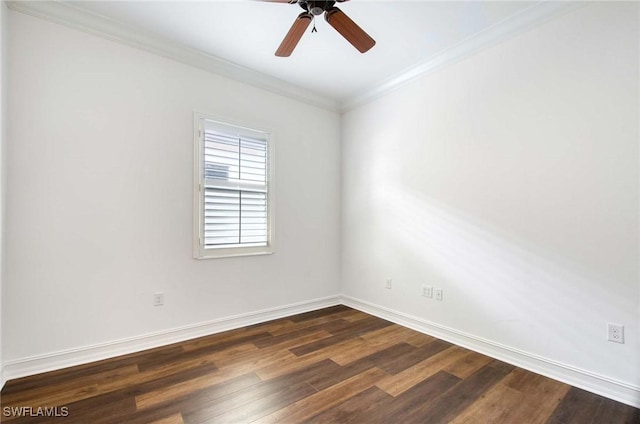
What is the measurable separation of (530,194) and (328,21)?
6.51 ft

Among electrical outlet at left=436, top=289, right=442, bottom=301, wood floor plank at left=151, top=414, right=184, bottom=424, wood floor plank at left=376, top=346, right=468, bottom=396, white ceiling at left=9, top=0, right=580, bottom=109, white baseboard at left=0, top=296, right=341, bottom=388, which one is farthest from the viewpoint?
electrical outlet at left=436, top=289, right=442, bottom=301

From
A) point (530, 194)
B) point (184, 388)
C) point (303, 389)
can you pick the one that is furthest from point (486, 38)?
point (184, 388)

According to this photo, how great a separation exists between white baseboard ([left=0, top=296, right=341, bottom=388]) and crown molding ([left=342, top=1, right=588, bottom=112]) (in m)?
2.91

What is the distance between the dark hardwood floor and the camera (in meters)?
1.71

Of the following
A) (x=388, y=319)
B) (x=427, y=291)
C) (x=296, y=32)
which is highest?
(x=296, y=32)

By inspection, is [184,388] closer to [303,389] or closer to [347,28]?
[303,389]

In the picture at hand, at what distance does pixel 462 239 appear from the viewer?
272 centimetres

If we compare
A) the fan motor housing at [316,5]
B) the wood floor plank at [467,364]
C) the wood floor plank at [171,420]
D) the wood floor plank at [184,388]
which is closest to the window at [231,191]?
the wood floor plank at [184,388]

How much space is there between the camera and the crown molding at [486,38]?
85.0 inches

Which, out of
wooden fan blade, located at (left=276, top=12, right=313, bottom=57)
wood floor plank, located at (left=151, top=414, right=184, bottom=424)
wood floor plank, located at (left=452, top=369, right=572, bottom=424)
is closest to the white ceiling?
wooden fan blade, located at (left=276, top=12, right=313, bottom=57)

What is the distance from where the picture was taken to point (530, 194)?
229cm

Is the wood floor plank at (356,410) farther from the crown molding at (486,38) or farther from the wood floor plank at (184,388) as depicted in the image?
the crown molding at (486,38)

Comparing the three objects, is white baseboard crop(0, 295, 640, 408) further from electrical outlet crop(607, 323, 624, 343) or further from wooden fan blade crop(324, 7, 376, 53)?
wooden fan blade crop(324, 7, 376, 53)

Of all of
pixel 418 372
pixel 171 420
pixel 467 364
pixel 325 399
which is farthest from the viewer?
pixel 467 364
